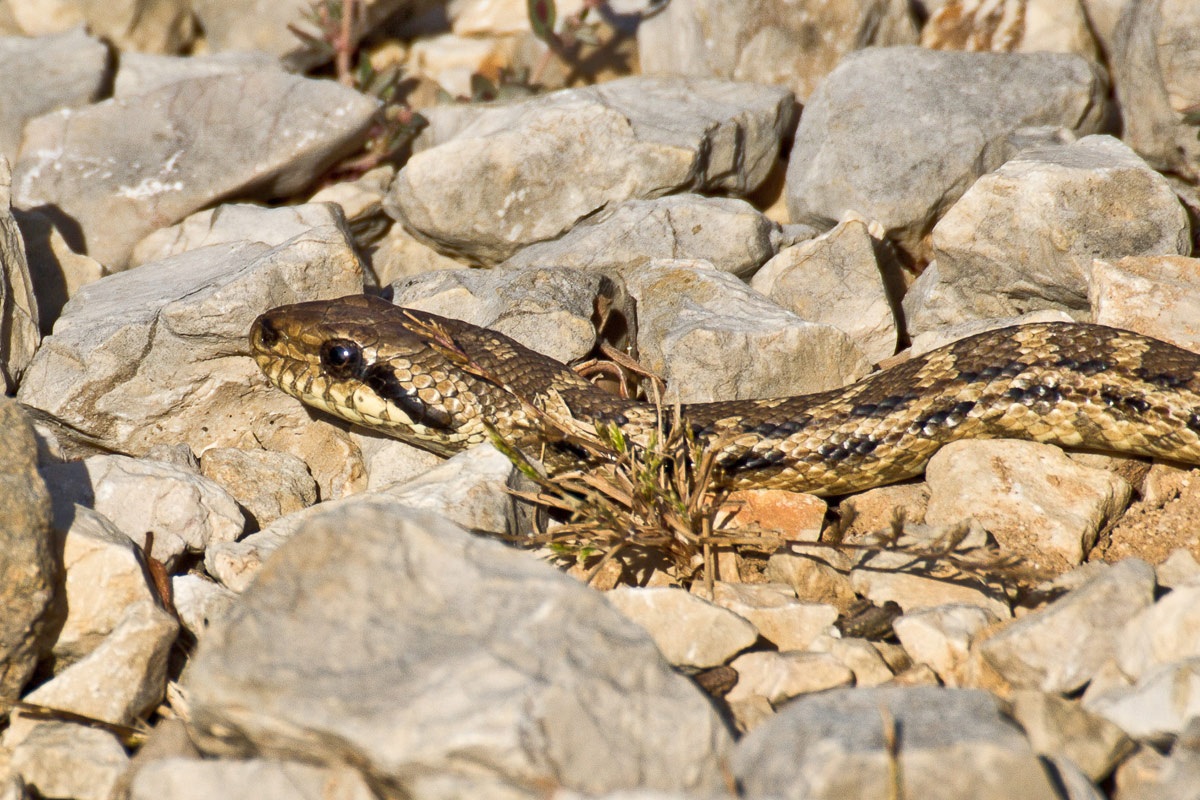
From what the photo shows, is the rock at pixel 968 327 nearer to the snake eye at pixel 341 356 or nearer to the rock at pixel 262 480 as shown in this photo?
the snake eye at pixel 341 356

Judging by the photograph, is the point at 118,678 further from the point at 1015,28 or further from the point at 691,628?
the point at 1015,28

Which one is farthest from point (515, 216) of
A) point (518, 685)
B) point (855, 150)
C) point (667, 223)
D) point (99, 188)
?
point (518, 685)

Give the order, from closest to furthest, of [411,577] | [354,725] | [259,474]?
[354,725]
[411,577]
[259,474]

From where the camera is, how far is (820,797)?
2.29 metres

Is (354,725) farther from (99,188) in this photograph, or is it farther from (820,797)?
(99,188)

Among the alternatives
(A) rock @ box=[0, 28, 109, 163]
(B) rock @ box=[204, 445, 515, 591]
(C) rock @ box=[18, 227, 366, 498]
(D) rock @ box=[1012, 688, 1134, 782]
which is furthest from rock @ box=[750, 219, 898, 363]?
(A) rock @ box=[0, 28, 109, 163]

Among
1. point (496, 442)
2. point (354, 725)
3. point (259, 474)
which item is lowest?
point (259, 474)

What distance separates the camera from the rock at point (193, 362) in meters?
4.53

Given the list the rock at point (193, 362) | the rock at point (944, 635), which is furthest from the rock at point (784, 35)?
the rock at point (944, 635)

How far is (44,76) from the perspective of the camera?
6512 mm

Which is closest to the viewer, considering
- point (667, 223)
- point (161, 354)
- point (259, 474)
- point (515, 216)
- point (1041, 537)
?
point (1041, 537)

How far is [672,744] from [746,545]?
1.55 meters

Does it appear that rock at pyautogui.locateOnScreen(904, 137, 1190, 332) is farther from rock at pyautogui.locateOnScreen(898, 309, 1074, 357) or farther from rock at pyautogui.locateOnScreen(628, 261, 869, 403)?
rock at pyautogui.locateOnScreen(628, 261, 869, 403)

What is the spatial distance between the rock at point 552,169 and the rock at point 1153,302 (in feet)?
7.09
